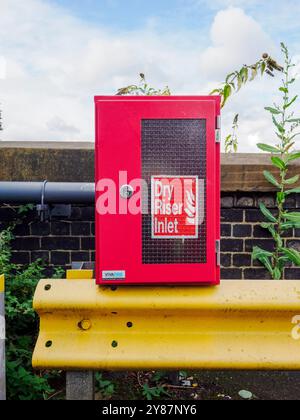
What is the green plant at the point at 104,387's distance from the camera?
2.80 m

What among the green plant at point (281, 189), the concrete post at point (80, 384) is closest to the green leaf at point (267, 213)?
the green plant at point (281, 189)

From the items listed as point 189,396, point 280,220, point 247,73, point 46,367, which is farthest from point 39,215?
point 247,73

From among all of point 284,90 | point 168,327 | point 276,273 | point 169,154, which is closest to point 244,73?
point 284,90

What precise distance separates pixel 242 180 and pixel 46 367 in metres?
2.35

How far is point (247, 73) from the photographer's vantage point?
4305 mm

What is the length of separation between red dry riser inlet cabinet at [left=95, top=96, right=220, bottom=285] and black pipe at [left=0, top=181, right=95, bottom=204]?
4.46ft

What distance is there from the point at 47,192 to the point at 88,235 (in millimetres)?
568

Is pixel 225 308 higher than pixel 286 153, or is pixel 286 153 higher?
pixel 286 153

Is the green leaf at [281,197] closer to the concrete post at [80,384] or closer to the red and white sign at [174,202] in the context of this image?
the red and white sign at [174,202]

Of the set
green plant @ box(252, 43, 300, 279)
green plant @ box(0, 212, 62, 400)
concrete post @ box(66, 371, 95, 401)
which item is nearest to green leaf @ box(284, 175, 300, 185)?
green plant @ box(252, 43, 300, 279)

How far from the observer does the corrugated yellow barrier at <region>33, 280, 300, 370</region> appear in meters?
2.14

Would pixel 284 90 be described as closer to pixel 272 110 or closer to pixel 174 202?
pixel 272 110

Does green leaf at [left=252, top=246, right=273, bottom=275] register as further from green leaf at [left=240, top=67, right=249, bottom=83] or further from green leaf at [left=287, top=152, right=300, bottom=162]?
green leaf at [left=240, top=67, right=249, bottom=83]
